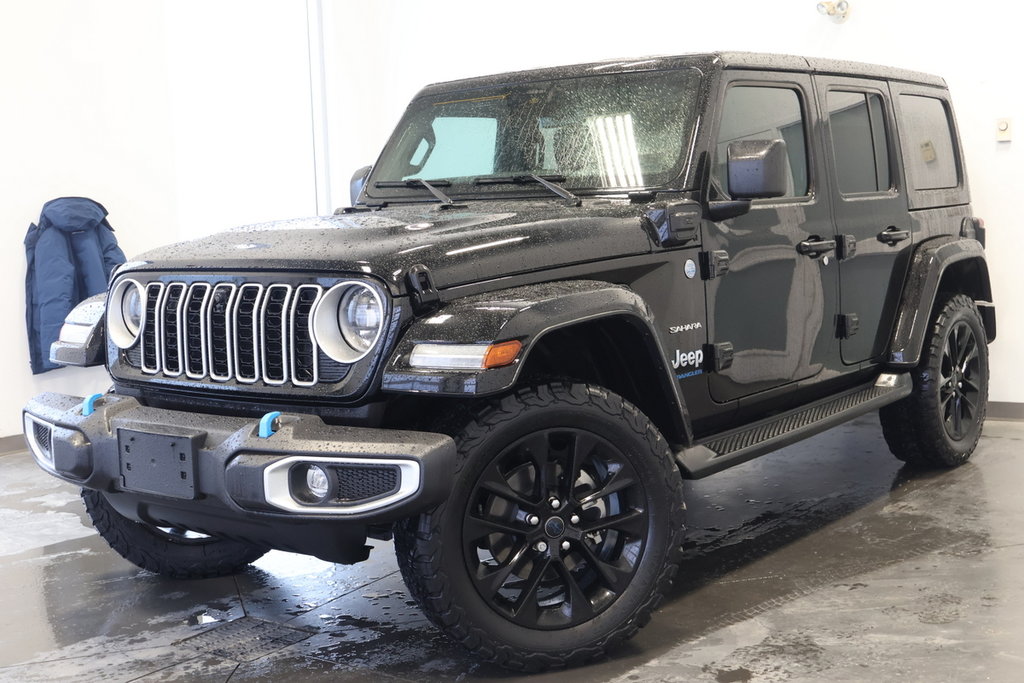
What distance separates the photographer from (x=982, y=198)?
20.6 feet

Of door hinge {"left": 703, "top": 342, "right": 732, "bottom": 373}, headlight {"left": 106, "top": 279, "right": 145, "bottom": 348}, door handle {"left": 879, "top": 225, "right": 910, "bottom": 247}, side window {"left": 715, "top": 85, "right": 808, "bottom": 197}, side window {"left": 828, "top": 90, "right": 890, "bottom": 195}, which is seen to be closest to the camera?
headlight {"left": 106, "top": 279, "right": 145, "bottom": 348}

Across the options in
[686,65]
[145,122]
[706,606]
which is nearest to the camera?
[706,606]

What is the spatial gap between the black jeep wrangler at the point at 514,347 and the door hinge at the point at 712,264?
0.03 ft

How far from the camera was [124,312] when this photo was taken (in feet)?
11.0

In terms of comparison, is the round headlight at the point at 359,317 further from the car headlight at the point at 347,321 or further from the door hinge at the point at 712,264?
the door hinge at the point at 712,264

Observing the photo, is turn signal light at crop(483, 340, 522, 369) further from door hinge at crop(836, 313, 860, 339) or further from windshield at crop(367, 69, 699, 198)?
door hinge at crop(836, 313, 860, 339)

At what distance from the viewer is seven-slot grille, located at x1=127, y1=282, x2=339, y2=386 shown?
287 cm

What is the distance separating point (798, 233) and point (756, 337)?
464mm

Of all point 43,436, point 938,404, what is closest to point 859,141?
point 938,404

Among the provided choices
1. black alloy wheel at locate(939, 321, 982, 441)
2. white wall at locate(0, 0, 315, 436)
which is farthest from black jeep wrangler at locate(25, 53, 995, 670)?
white wall at locate(0, 0, 315, 436)

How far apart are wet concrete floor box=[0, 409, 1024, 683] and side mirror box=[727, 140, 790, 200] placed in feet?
4.28

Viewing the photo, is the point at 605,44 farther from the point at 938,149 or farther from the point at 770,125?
the point at 770,125

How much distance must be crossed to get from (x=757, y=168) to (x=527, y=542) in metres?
1.37

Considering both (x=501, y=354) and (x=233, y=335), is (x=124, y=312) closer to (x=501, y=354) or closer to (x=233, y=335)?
(x=233, y=335)
